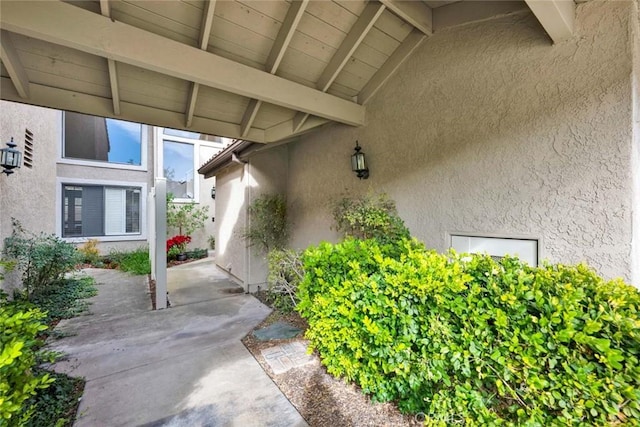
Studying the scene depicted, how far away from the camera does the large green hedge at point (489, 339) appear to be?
181 cm

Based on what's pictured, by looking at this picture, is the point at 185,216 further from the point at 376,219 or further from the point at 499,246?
the point at 499,246

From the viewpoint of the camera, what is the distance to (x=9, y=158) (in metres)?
4.82

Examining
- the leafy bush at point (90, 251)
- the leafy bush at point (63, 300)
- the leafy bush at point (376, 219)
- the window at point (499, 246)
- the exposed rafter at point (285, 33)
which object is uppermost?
the exposed rafter at point (285, 33)

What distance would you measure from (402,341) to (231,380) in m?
2.57

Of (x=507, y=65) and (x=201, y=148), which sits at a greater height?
(x=201, y=148)

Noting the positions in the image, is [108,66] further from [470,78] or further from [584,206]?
[584,206]

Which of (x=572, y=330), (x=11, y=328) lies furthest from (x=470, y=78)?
(x=11, y=328)

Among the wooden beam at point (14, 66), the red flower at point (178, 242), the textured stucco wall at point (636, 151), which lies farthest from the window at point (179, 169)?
the textured stucco wall at point (636, 151)

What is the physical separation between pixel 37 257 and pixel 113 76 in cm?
465

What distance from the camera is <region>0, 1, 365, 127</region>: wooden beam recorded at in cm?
283

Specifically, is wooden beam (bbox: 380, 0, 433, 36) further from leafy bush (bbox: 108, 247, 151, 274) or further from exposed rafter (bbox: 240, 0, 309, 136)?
leafy bush (bbox: 108, 247, 151, 274)

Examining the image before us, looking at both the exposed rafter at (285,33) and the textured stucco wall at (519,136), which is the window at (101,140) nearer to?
the exposed rafter at (285,33)

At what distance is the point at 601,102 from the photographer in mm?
2969

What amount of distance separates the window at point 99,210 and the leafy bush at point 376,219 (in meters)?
12.7
